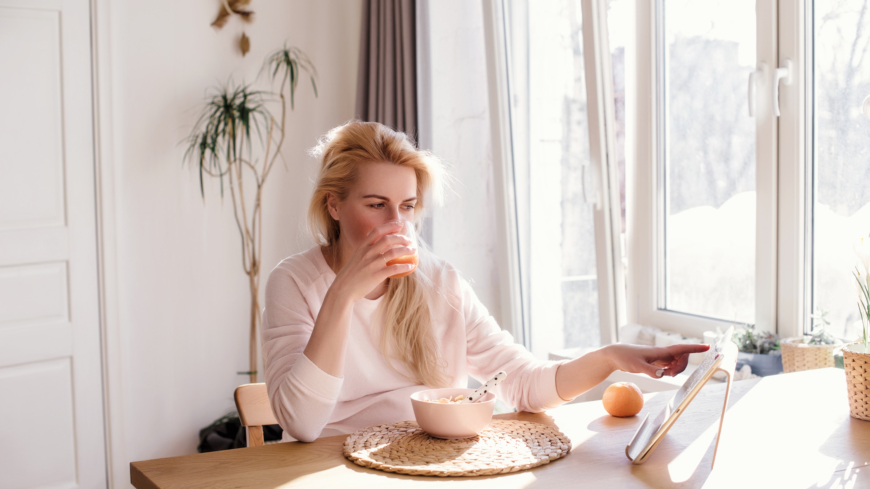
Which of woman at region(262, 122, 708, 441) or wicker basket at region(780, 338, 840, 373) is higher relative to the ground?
woman at region(262, 122, 708, 441)

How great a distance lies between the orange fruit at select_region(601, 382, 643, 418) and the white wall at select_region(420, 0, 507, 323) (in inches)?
A: 69.3

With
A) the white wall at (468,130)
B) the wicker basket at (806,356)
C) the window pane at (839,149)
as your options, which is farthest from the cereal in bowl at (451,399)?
the white wall at (468,130)

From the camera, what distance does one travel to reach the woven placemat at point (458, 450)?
94cm

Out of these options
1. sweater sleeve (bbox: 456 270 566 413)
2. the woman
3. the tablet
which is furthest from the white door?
the tablet

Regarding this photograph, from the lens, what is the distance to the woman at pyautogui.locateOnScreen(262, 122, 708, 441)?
1216mm

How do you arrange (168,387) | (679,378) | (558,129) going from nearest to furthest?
(679,378), (558,129), (168,387)

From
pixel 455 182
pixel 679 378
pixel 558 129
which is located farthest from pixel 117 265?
pixel 679 378

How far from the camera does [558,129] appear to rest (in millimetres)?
2658

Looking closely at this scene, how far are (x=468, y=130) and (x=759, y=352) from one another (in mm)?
1521

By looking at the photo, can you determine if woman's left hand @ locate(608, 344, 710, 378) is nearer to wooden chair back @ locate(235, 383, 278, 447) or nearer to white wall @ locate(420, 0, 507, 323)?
wooden chair back @ locate(235, 383, 278, 447)

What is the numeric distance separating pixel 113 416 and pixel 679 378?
2226 mm

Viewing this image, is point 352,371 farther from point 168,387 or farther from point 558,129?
point 168,387

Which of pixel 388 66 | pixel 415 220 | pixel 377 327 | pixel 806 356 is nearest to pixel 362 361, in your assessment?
pixel 377 327

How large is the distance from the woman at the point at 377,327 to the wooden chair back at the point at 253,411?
0.42 ft
